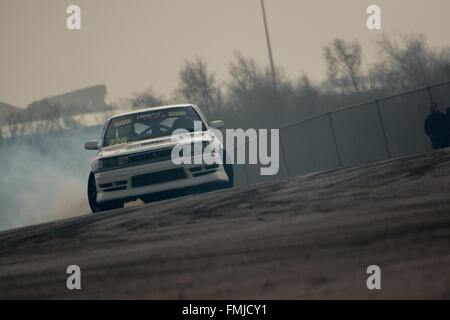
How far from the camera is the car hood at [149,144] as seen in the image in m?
10.2

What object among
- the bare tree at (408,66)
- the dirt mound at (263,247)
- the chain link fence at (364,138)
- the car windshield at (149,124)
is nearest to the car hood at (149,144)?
the car windshield at (149,124)

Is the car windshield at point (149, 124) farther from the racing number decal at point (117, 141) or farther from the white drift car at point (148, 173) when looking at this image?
the white drift car at point (148, 173)

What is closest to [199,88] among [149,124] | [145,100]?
[145,100]

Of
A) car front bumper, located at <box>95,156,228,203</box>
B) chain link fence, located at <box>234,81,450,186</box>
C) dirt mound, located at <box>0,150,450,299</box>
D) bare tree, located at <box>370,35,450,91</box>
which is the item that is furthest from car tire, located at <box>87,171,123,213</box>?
bare tree, located at <box>370,35,450,91</box>

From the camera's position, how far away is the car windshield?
1130 cm

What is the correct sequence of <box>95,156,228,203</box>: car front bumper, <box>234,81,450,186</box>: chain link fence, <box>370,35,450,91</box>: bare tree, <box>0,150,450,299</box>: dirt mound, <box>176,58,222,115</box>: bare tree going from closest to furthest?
<box>0,150,450,299</box>: dirt mound
<box>95,156,228,203</box>: car front bumper
<box>234,81,450,186</box>: chain link fence
<box>370,35,450,91</box>: bare tree
<box>176,58,222,115</box>: bare tree

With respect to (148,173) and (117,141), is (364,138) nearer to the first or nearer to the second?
(117,141)

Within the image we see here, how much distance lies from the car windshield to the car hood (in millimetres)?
410

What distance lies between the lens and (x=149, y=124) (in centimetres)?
1159

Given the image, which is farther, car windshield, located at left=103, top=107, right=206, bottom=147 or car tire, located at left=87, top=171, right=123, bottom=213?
car windshield, located at left=103, top=107, right=206, bottom=147

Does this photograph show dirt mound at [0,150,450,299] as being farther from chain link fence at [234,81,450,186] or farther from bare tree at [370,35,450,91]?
bare tree at [370,35,450,91]

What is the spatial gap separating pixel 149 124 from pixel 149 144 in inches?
47.4

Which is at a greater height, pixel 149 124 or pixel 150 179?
pixel 149 124
